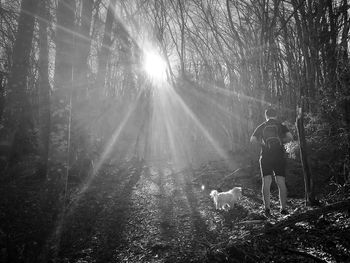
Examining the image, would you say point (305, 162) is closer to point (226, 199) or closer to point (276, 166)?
point (276, 166)

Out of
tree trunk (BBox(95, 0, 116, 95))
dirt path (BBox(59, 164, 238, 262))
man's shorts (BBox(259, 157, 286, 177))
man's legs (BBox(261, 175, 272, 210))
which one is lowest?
dirt path (BBox(59, 164, 238, 262))

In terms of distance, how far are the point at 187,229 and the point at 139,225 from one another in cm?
94

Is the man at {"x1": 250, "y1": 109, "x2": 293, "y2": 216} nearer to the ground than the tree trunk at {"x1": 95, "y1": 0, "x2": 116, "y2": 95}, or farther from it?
nearer to the ground

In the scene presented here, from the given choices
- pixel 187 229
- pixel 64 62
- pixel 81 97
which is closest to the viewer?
pixel 187 229

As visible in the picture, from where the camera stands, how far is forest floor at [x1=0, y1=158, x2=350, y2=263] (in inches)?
129

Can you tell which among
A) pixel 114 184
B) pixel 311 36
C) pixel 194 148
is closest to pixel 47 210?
pixel 114 184

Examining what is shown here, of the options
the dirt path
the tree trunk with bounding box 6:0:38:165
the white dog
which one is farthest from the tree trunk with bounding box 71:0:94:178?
the white dog

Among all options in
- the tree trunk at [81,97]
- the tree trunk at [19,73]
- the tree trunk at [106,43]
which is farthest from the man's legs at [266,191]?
the tree trunk at [106,43]

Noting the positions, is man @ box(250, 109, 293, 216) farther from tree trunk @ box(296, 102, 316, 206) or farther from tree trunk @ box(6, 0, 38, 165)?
tree trunk @ box(6, 0, 38, 165)

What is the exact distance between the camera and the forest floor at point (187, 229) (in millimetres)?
3277

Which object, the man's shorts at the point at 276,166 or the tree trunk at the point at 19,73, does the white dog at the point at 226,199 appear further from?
the tree trunk at the point at 19,73

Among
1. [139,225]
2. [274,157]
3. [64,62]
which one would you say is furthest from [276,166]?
[64,62]

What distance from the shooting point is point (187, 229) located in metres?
4.84

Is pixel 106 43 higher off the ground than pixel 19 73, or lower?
higher
